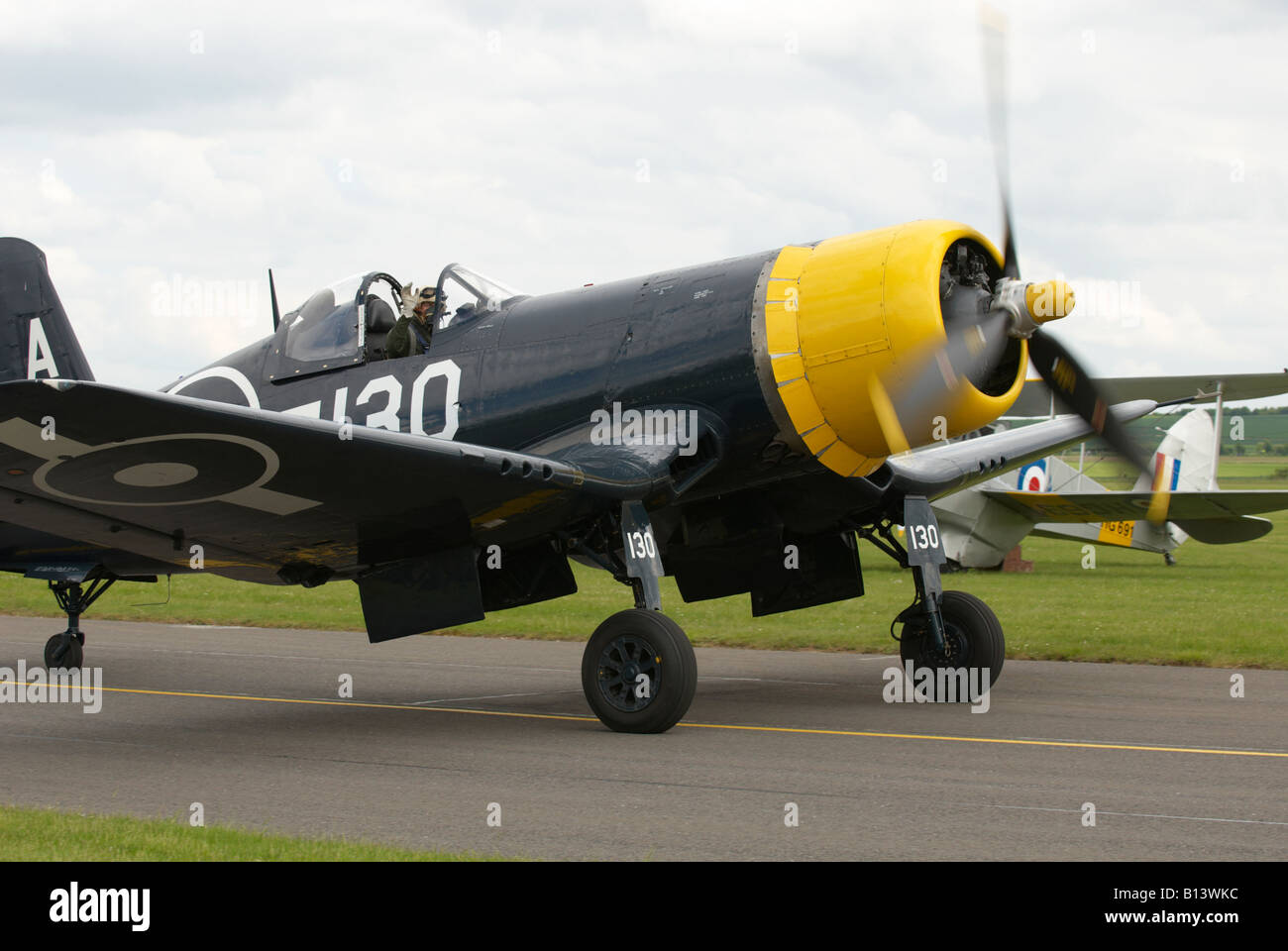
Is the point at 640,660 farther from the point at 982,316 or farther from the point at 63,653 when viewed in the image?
the point at 63,653

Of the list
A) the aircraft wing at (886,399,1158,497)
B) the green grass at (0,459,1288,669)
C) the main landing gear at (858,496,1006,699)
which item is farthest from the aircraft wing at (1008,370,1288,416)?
the main landing gear at (858,496,1006,699)

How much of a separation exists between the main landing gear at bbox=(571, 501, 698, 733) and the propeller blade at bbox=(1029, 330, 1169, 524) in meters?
2.76

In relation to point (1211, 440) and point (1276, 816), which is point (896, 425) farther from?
point (1211, 440)

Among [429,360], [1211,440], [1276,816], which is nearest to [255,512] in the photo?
[429,360]

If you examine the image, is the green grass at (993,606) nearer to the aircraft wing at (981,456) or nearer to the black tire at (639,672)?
the aircraft wing at (981,456)

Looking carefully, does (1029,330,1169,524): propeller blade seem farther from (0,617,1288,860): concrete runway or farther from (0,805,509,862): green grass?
(0,805,509,862): green grass

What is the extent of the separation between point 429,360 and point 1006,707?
15.7ft

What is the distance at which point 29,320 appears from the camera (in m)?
11.6

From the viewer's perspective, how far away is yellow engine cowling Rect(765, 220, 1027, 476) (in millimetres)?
7906

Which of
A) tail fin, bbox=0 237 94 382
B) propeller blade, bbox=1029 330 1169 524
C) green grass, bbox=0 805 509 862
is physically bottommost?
green grass, bbox=0 805 509 862

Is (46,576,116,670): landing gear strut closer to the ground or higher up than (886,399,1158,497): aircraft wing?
closer to the ground

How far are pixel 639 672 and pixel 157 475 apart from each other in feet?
10.1

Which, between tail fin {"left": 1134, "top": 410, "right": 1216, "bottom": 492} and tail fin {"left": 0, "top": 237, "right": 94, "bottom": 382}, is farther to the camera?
tail fin {"left": 1134, "top": 410, "right": 1216, "bottom": 492}

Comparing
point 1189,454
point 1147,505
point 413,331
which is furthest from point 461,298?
point 1189,454
